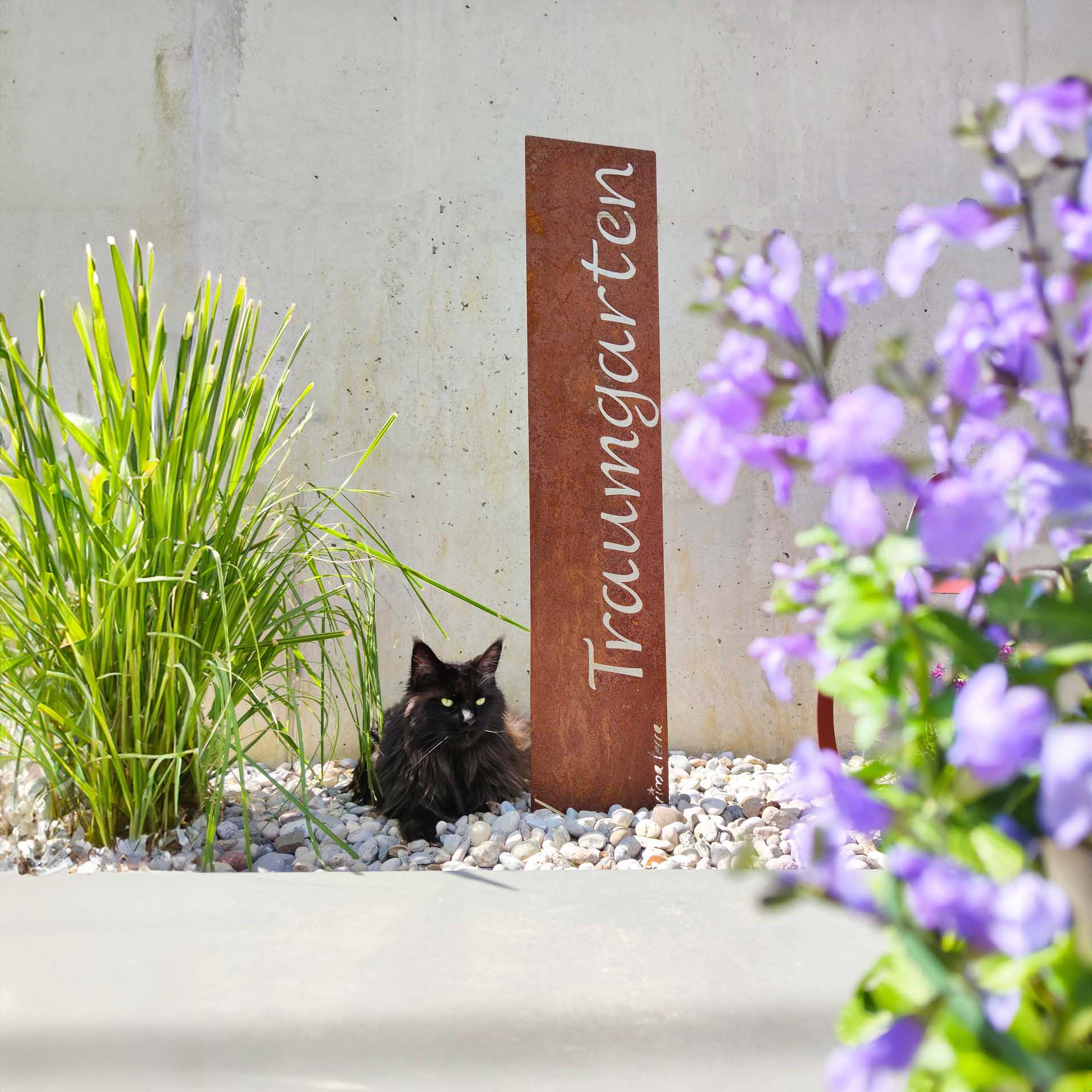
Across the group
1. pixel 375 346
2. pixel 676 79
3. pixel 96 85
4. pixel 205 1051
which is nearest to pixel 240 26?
pixel 96 85

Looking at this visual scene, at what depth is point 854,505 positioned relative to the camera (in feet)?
0.91

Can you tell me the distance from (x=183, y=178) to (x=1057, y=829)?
2783 millimetres

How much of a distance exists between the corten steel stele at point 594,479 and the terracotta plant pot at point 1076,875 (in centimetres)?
149

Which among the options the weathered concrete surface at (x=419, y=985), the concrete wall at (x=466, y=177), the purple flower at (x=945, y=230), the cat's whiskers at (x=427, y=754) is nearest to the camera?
the purple flower at (x=945, y=230)

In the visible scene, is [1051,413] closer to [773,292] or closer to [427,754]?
[773,292]

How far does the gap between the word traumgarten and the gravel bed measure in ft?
1.01

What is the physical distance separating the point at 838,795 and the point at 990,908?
0.17 feet

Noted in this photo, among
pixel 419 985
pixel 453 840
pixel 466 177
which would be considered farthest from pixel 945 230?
pixel 466 177

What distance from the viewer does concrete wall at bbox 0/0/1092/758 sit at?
2.49m

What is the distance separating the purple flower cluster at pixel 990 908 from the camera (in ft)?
0.80

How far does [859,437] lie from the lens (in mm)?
265

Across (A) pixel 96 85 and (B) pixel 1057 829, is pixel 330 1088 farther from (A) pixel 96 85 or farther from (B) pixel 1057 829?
(A) pixel 96 85

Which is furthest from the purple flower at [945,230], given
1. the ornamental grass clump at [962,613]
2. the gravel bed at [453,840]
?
the gravel bed at [453,840]

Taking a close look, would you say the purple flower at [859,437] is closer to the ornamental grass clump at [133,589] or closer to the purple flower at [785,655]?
the purple flower at [785,655]
